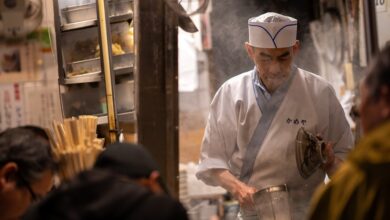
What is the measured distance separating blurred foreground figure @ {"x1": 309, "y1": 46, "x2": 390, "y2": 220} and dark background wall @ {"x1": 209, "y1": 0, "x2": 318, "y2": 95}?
5.85ft

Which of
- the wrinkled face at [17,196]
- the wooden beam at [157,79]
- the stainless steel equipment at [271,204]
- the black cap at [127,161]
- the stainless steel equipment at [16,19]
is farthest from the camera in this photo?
the stainless steel equipment at [271,204]

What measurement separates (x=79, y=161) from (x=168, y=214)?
1107mm

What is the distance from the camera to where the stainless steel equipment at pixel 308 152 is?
3.59 metres

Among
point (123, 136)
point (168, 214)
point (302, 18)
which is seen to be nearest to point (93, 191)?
point (168, 214)

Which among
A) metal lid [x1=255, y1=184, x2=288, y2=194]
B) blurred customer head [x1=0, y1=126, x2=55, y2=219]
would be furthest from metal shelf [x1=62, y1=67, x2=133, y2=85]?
blurred customer head [x1=0, y1=126, x2=55, y2=219]

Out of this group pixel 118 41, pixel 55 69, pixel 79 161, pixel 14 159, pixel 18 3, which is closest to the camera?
pixel 14 159

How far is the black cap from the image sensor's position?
2089 millimetres

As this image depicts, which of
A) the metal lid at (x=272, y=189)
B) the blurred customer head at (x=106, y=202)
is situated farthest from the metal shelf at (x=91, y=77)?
the blurred customer head at (x=106, y=202)

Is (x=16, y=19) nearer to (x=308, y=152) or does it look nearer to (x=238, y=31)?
(x=238, y=31)

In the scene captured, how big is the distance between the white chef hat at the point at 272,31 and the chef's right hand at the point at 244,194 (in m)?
0.74

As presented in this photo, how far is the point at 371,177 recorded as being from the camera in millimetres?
1933

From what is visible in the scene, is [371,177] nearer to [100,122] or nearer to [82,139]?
[82,139]

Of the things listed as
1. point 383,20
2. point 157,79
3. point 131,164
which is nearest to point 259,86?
point 157,79

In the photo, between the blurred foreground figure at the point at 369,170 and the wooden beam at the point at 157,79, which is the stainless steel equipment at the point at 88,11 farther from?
the blurred foreground figure at the point at 369,170
